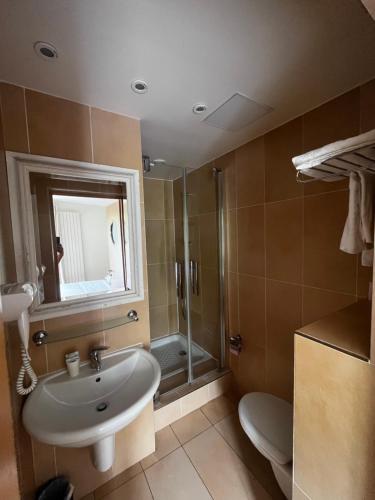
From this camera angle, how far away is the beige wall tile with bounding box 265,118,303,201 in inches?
50.4

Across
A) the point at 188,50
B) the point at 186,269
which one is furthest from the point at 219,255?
the point at 188,50

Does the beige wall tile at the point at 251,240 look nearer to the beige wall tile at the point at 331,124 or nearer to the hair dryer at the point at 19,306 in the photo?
the beige wall tile at the point at 331,124

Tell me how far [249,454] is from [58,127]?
233 centimetres

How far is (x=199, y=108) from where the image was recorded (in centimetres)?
115

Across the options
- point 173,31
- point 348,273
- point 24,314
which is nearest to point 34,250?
point 24,314

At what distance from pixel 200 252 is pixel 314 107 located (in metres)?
1.43

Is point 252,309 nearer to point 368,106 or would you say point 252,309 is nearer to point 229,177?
point 229,177

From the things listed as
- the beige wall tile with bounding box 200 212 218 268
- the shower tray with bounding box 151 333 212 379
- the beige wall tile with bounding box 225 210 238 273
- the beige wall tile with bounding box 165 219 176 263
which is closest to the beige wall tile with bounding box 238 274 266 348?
the beige wall tile with bounding box 225 210 238 273

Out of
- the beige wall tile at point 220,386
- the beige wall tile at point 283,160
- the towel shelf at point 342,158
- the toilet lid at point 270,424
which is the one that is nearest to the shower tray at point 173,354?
the beige wall tile at point 220,386

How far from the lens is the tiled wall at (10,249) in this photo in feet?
3.17

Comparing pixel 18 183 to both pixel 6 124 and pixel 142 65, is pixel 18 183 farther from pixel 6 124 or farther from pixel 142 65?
pixel 142 65

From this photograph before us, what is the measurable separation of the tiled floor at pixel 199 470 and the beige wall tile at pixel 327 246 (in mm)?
1231

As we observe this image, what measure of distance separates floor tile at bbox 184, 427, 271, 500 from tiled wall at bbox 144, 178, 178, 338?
1216mm

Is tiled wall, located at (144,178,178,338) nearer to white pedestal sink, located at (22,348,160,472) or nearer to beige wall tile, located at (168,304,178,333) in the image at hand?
beige wall tile, located at (168,304,178,333)
